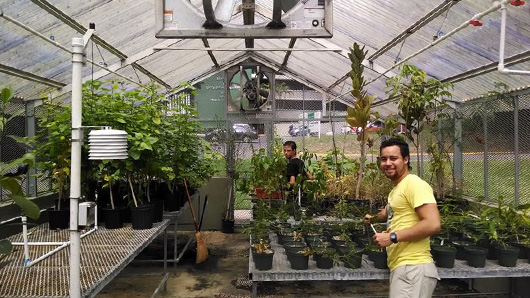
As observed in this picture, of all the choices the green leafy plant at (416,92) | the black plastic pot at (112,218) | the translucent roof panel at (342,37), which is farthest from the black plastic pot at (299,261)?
the green leafy plant at (416,92)

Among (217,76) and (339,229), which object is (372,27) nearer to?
(339,229)

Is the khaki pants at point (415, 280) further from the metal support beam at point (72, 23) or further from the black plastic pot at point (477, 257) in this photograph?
the metal support beam at point (72, 23)

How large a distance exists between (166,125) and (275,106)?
4560 mm

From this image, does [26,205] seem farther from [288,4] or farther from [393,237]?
[288,4]

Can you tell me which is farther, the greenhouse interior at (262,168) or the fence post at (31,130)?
the fence post at (31,130)

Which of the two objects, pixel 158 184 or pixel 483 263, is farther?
pixel 158 184

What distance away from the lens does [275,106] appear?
29.2 feet

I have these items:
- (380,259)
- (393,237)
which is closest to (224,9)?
(393,237)

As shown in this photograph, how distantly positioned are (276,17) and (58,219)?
8.16 ft

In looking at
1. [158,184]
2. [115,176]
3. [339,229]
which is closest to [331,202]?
[339,229]

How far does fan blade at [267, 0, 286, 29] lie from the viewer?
280 centimetres

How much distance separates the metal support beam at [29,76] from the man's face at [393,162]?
3.95 m

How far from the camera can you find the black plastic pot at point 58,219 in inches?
142

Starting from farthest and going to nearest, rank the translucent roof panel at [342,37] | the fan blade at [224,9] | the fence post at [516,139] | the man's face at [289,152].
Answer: the man's face at [289,152] → the fence post at [516,139] → the translucent roof panel at [342,37] → the fan blade at [224,9]
